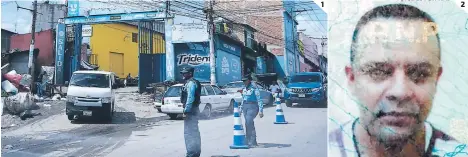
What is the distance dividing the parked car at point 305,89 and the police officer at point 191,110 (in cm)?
92

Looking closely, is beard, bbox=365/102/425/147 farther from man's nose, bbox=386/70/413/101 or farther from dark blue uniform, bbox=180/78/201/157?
dark blue uniform, bbox=180/78/201/157

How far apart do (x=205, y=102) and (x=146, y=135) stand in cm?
67

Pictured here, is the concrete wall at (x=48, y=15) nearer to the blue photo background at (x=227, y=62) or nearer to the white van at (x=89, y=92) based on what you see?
the white van at (x=89, y=92)

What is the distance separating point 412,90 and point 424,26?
547 millimetres

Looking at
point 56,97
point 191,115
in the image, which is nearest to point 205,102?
point 191,115

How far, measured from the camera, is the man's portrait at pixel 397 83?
12.6 ft

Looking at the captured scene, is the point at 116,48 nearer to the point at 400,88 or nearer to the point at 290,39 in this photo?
the point at 290,39

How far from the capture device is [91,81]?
4.68 m

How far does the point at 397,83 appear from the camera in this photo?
3863 mm

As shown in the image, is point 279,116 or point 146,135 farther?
point 146,135

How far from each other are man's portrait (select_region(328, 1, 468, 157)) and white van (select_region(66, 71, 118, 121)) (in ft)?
7.40

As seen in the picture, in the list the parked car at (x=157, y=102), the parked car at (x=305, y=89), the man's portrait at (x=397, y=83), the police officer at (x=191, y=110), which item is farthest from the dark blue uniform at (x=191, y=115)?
the man's portrait at (x=397, y=83)

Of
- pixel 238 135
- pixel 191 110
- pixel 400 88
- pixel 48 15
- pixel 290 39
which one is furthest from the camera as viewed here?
pixel 48 15

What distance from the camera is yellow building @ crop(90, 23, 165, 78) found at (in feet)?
15.4
